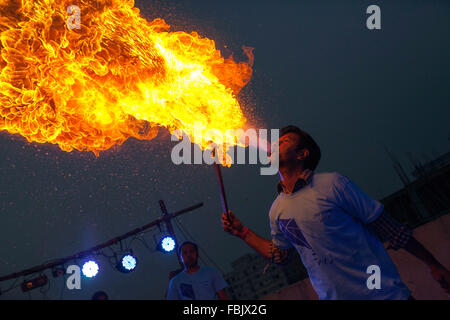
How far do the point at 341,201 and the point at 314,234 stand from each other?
13.5 inches

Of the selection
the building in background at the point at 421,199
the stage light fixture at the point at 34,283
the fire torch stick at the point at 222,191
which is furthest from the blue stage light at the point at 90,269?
the building in background at the point at 421,199

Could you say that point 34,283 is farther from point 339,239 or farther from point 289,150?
point 339,239

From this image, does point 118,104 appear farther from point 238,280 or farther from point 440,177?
point 238,280

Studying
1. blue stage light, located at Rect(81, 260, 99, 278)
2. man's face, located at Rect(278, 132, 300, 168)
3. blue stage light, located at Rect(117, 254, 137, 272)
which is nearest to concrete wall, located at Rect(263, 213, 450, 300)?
man's face, located at Rect(278, 132, 300, 168)

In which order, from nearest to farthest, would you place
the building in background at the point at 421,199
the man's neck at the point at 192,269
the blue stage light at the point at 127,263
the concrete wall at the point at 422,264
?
1. the concrete wall at the point at 422,264
2. the man's neck at the point at 192,269
3. the blue stage light at the point at 127,263
4. the building in background at the point at 421,199

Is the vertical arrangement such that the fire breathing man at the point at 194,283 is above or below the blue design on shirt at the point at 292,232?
below

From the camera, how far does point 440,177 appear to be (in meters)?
14.9

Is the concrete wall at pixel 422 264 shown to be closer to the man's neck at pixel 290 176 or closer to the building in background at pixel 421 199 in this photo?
the man's neck at pixel 290 176

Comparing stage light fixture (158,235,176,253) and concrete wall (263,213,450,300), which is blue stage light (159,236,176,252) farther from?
concrete wall (263,213,450,300)

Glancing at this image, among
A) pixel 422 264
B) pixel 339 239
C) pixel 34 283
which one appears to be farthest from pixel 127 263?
pixel 339 239

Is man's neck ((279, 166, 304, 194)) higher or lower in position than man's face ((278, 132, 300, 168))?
lower

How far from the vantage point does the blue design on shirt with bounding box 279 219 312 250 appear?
2.32 m

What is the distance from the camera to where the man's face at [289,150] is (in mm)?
2736
